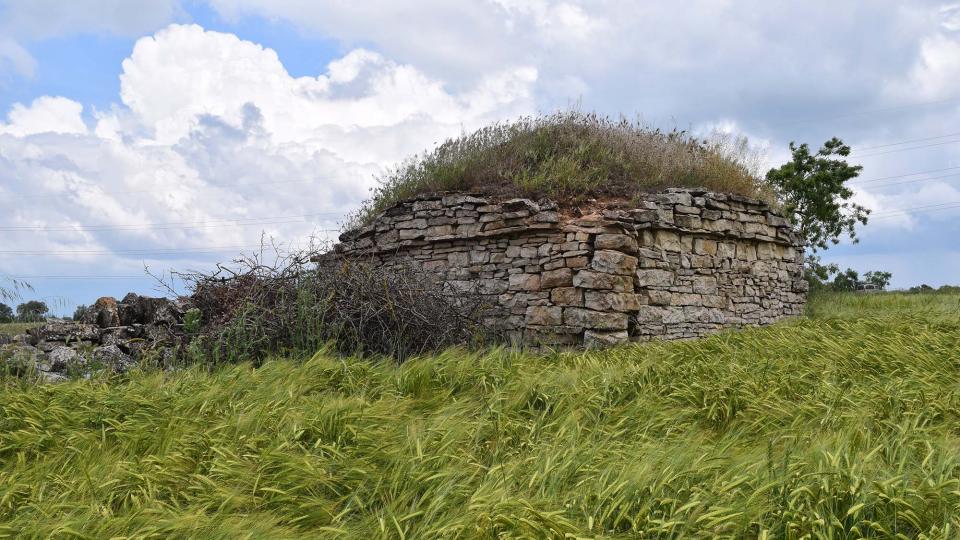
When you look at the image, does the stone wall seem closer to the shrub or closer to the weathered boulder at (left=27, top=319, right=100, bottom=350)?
the shrub

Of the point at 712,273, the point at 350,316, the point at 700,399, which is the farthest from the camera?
the point at 712,273

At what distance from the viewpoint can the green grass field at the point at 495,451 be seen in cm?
358

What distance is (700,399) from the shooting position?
607cm

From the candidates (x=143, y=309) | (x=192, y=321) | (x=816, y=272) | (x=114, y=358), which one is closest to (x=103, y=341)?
(x=143, y=309)

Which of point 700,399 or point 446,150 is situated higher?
point 446,150

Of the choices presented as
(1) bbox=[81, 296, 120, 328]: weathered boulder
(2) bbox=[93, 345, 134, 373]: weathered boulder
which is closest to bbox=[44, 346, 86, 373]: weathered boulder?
(2) bbox=[93, 345, 134, 373]: weathered boulder

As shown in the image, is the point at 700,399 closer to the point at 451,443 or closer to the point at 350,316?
the point at 451,443

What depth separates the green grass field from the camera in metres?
3.58

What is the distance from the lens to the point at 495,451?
4711 millimetres

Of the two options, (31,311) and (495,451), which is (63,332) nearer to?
(31,311)

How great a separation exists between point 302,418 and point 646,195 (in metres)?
7.06

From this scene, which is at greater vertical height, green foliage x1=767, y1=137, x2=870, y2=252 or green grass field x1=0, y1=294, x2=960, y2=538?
green foliage x1=767, y1=137, x2=870, y2=252

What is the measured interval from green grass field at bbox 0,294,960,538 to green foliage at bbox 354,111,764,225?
13.5ft

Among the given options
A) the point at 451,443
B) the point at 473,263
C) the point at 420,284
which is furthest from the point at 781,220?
the point at 451,443
